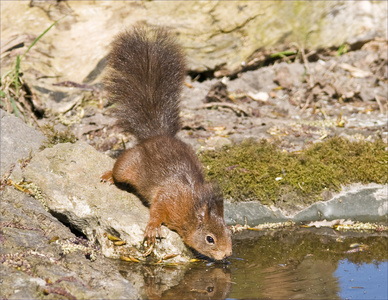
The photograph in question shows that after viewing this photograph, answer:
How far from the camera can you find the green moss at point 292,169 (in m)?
5.61

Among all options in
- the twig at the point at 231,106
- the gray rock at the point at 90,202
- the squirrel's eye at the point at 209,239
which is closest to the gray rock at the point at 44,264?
the gray rock at the point at 90,202

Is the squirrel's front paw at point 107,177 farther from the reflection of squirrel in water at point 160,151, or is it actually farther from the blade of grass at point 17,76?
the blade of grass at point 17,76

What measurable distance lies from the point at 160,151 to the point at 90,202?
2.76ft

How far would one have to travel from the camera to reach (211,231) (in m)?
4.62

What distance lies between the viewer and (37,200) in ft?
15.9

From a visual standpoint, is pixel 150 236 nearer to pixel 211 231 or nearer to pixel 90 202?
pixel 211 231

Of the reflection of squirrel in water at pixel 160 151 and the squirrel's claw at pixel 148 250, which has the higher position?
the reflection of squirrel in water at pixel 160 151

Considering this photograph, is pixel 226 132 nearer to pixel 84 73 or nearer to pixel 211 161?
pixel 211 161

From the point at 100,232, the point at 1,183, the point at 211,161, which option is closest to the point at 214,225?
the point at 100,232

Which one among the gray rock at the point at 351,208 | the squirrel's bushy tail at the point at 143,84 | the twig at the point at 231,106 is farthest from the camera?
the twig at the point at 231,106

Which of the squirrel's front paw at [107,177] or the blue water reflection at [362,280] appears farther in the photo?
the squirrel's front paw at [107,177]

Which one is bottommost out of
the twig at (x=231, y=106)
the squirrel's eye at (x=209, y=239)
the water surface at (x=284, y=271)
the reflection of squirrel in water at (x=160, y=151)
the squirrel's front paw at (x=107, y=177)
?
the twig at (x=231, y=106)

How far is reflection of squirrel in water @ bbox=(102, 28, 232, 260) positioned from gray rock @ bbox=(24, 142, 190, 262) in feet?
0.40

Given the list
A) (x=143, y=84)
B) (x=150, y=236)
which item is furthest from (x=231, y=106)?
(x=150, y=236)
